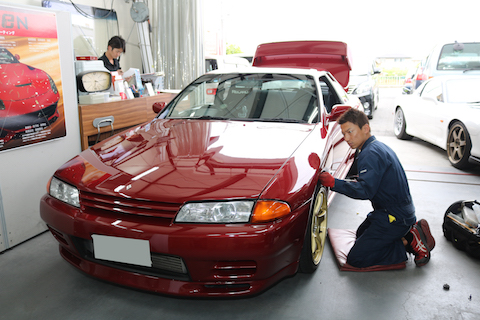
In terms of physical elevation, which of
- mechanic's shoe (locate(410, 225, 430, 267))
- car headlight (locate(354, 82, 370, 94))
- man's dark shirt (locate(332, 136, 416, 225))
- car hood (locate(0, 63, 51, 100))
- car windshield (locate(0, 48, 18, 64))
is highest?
car windshield (locate(0, 48, 18, 64))

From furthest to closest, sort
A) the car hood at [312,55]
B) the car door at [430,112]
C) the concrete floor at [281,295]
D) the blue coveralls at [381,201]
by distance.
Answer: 1. the car door at [430,112]
2. the car hood at [312,55]
3. the blue coveralls at [381,201]
4. the concrete floor at [281,295]

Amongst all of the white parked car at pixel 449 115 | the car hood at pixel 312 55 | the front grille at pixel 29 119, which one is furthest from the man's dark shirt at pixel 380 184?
the white parked car at pixel 449 115

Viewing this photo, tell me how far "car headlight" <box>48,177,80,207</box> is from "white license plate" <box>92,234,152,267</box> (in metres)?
0.26

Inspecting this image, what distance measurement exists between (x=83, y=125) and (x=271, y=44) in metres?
2.46

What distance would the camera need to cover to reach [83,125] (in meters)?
3.06

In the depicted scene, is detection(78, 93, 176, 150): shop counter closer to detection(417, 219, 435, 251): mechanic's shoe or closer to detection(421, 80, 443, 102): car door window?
detection(417, 219, 435, 251): mechanic's shoe

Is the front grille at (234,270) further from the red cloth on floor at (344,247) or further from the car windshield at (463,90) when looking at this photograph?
the car windshield at (463,90)

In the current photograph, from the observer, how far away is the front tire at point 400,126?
624 centimetres

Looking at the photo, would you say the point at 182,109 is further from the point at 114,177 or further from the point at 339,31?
the point at 339,31

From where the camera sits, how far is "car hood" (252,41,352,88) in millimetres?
4355

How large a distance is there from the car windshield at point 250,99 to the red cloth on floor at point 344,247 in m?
0.84

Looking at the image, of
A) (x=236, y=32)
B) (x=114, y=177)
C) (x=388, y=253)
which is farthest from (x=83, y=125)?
(x=236, y=32)

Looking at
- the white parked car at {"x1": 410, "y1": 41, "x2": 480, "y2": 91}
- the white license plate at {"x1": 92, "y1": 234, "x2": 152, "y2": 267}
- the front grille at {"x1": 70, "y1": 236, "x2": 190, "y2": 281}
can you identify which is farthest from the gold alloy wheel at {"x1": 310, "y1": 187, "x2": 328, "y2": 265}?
the white parked car at {"x1": 410, "y1": 41, "x2": 480, "y2": 91}

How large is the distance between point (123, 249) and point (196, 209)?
0.38m
